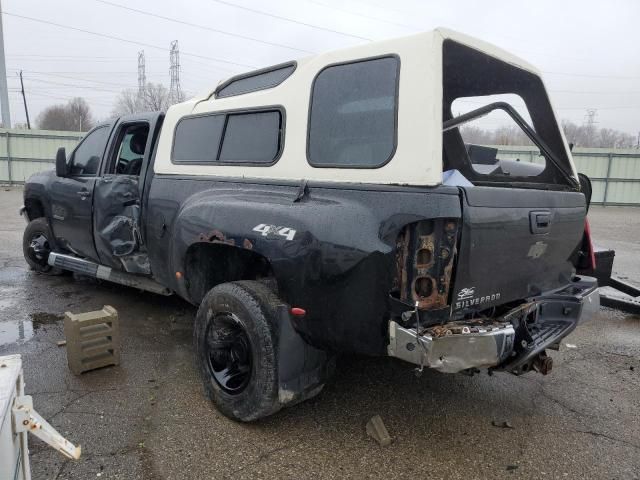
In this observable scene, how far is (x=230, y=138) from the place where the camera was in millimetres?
3561

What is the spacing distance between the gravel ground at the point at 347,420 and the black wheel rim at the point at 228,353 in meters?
0.24

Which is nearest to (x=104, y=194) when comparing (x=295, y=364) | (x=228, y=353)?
(x=228, y=353)

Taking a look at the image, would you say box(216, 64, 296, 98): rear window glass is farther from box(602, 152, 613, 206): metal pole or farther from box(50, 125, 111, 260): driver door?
box(602, 152, 613, 206): metal pole

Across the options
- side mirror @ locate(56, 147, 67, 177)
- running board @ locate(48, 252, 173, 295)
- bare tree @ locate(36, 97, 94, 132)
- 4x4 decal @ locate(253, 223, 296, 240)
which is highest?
bare tree @ locate(36, 97, 94, 132)

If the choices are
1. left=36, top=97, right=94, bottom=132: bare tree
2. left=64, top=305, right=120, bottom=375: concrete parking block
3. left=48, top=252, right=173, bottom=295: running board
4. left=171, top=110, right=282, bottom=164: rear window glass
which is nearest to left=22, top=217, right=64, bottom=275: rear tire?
left=48, top=252, right=173, bottom=295: running board

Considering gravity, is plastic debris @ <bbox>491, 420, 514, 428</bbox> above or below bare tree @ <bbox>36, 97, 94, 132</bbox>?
below

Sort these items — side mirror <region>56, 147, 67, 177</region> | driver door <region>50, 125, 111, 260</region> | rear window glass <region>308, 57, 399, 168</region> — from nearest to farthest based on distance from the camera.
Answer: rear window glass <region>308, 57, 399, 168</region>, driver door <region>50, 125, 111, 260</region>, side mirror <region>56, 147, 67, 177</region>

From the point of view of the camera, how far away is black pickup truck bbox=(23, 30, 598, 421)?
2406mm

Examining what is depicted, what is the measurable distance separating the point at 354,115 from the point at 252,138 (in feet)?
3.01

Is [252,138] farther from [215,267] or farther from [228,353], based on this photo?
[228,353]

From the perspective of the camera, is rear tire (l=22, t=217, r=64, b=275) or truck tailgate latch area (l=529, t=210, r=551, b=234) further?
rear tire (l=22, t=217, r=64, b=275)

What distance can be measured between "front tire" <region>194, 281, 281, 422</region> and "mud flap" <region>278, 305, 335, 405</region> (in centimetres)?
4

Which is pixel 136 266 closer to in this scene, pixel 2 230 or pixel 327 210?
pixel 327 210

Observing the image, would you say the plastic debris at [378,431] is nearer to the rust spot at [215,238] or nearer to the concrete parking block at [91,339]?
the rust spot at [215,238]
